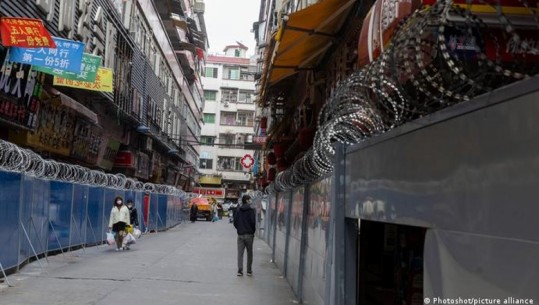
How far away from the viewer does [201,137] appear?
79875mm

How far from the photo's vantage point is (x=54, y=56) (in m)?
14.0

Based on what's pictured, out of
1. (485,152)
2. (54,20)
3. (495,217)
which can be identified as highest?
(54,20)

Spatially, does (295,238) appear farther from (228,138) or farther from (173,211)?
(228,138)

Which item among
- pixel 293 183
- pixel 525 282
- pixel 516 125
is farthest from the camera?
pixel 293 183

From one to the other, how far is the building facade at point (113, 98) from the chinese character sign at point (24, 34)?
1.09m

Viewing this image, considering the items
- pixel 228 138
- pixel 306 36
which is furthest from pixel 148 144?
pixel 228 138

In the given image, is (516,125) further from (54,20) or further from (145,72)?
(145,72)

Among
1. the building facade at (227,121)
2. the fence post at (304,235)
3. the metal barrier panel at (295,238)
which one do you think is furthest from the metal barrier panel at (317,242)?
the building facade at (227,121)

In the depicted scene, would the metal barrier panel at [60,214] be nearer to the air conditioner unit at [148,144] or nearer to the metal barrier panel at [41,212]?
the metal barrier panel at [41,212]

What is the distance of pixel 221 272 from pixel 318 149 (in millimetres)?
7598

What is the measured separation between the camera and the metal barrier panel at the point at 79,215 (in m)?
16.4

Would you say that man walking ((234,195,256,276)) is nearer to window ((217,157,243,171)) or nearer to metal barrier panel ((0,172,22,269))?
metal barrier panel ((0,172,22,269))

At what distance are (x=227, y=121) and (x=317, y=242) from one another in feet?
246

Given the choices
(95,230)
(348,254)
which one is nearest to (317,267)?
(348,254)
